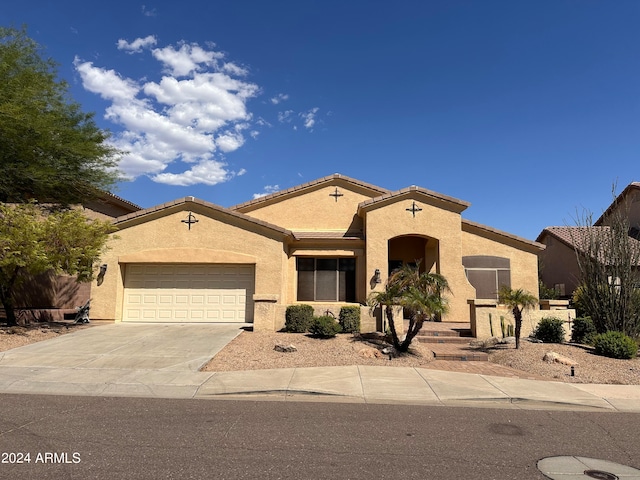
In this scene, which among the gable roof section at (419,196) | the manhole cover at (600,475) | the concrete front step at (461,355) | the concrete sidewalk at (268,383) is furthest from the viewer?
the gable roof section at (419,196)

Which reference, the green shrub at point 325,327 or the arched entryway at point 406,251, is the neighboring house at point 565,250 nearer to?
the arched entryway at point 406,251

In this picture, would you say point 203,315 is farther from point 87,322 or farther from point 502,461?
point 502,461

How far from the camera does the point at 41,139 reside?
14742 mm

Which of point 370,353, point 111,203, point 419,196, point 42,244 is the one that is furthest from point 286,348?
point 111,203

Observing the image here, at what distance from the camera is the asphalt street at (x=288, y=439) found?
4684 mm

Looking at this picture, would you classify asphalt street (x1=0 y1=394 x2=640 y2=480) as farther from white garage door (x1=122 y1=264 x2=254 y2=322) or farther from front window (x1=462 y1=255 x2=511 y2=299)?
front window (x1=462 y1=255 x2=511 y2=299)

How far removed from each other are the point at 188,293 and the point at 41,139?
7.08 m

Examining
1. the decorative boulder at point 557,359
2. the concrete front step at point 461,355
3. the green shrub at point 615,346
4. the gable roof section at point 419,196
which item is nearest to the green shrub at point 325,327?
the concrete front step at point 461,355

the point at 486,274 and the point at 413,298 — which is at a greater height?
the point at 486,274

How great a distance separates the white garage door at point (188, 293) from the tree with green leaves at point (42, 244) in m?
2.25

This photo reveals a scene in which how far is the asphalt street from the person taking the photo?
15.4ft

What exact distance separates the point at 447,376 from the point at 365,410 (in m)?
3.27

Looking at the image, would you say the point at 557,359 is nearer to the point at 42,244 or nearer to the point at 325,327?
the point at 325,327

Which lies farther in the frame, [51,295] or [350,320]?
[51,295]
